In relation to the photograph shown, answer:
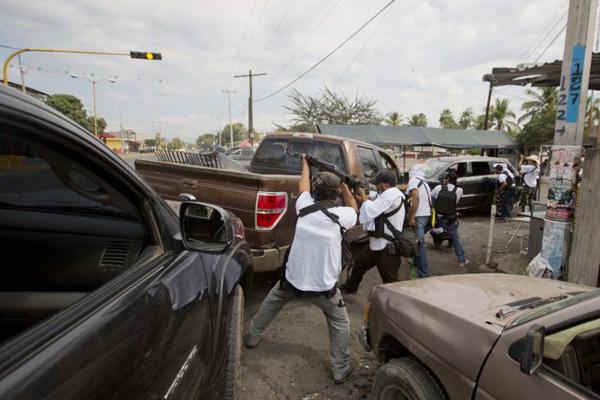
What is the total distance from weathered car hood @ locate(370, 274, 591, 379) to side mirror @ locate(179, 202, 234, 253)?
3.67 ft

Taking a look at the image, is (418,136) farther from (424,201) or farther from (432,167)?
(424,201)

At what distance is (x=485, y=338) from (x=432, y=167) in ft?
29.5

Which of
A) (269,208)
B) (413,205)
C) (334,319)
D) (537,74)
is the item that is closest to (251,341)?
(334,319)

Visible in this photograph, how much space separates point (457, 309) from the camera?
1.88 metres

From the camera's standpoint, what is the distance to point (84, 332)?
35.6 inches

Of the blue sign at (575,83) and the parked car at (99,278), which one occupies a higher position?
the blue sign at (575,83)

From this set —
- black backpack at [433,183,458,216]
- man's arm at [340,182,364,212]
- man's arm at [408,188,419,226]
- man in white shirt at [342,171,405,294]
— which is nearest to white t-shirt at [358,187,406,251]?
man in white shirt at [342,171,405,294]

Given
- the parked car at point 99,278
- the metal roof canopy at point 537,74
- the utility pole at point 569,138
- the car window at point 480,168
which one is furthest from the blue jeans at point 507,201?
the parked car at point 99,278

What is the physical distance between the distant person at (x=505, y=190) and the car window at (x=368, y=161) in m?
5.92

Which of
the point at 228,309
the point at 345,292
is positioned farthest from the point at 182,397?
the point at 345,292

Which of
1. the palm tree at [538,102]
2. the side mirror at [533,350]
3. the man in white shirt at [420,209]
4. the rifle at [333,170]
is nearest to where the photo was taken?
the side mirror at [533,350]

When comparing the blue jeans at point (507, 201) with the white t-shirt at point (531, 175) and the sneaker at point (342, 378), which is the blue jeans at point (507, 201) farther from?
the sneaker at point (342, 378)

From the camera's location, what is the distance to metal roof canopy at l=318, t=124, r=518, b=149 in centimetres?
1555

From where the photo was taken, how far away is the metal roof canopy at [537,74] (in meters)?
7.07
